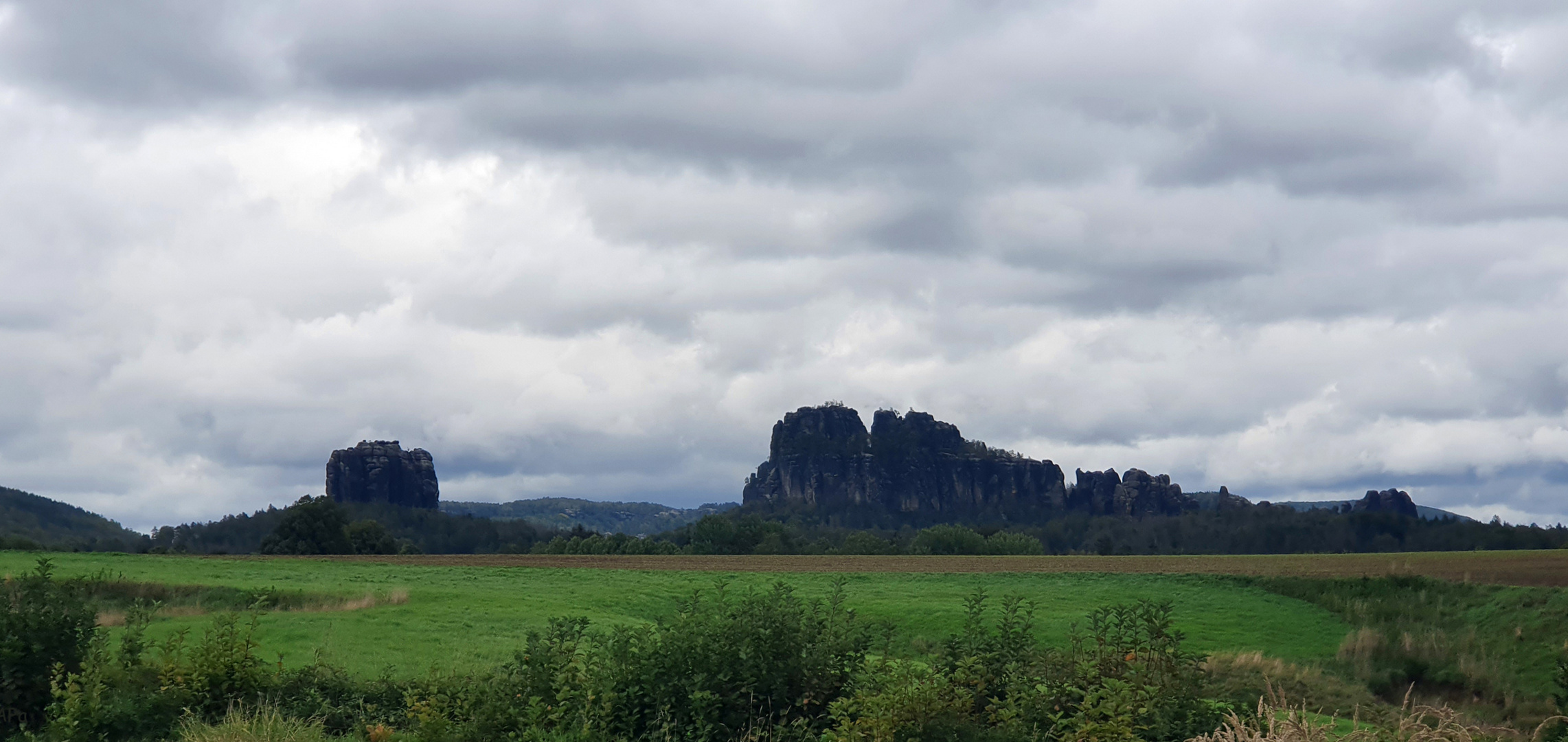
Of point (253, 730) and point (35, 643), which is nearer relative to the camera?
point (253, 730)

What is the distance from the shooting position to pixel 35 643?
17.8 metres

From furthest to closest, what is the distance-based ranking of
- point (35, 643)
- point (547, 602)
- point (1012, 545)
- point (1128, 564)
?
point (1012, 545) < point (1128, 564) < point (547, 602) < point (35, 643)

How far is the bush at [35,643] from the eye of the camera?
17422mm

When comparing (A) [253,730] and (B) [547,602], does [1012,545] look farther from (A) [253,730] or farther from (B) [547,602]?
(A) [253,730]

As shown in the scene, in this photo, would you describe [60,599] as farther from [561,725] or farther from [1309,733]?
[1309,733]

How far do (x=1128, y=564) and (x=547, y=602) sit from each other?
158 feet

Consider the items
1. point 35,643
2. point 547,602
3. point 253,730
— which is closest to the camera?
point 253,730

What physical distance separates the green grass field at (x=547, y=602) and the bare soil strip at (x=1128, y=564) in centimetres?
440

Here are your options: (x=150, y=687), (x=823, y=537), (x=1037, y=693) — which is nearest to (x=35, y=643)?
(x=150, y=687)

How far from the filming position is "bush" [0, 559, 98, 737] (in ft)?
57.2

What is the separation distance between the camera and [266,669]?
19516 millimetres

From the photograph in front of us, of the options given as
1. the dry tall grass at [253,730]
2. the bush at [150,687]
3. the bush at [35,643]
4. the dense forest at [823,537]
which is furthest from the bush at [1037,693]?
the dense forest at [823,537]

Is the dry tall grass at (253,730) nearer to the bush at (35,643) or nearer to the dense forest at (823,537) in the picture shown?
the bush at (35,643)

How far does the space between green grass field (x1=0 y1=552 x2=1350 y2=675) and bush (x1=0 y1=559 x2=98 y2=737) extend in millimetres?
4968
